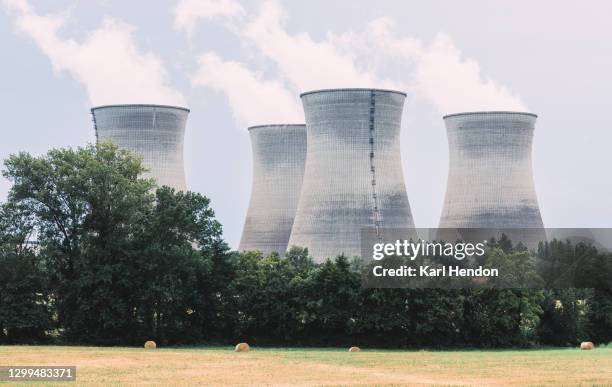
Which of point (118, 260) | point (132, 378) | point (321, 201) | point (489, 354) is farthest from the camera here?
point (321, 201)

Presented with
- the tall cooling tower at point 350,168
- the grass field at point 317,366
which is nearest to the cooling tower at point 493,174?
the tall cooling tower at point 350,168

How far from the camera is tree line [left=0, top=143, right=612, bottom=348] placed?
105ft

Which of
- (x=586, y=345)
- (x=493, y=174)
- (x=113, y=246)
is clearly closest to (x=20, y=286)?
(x=113, y=246)

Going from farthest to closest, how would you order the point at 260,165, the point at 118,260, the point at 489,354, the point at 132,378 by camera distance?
the point at 260,165, the point at 118,260, the point at 489,354, the point at 132,378

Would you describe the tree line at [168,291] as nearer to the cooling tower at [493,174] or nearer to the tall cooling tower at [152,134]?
the tall cooling tower at [152,134]

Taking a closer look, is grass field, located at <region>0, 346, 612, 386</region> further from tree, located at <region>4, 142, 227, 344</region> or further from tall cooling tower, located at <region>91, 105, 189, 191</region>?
tall cooling tower, located at <region>91, 105, 189, 191</region>

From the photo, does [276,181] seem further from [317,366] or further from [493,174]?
[317,366]

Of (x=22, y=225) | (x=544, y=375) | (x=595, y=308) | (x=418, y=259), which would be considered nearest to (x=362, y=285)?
(x=418, y=259)

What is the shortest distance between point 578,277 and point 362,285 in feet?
23.5

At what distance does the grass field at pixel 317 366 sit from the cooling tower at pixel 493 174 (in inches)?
742

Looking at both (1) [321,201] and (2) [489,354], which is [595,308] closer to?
(2) [489,354]

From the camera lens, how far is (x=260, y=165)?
5094cm

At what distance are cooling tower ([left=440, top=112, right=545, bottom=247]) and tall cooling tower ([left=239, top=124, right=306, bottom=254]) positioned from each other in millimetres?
6265

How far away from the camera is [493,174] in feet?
160
